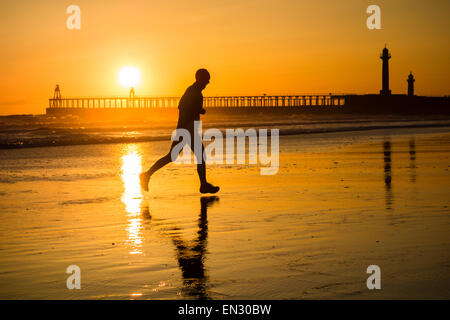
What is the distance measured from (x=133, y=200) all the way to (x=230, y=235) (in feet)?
9.51

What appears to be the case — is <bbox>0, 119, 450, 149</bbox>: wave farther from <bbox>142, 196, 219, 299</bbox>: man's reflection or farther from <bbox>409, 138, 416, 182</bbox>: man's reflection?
<bbox>142, 196, 219, 299</bbox>: man's reflection

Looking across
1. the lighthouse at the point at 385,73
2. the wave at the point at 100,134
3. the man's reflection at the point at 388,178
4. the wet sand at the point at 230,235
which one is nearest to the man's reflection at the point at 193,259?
the wet sand at the point at 230,235

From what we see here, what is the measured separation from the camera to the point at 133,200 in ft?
28.9

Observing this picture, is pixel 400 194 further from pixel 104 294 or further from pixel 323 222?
pixel 104 294

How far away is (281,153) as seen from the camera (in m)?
17.1

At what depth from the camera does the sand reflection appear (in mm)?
6004

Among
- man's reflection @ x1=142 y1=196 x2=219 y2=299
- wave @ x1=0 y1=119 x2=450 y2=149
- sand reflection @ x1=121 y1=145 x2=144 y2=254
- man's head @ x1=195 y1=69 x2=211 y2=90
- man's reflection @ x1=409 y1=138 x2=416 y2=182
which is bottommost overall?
man's reflection @ x1=142 y1=196 x2=219 y2=299

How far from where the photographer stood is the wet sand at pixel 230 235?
14.4 ft

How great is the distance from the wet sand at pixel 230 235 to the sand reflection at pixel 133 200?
0.02 metres

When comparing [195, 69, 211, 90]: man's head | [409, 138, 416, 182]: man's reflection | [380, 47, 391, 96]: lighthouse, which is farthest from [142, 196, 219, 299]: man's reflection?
[380, 47, 391, 96]: lighthouse

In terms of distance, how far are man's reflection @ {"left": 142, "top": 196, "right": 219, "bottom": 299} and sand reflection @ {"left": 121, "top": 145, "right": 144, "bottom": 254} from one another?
0.90ft

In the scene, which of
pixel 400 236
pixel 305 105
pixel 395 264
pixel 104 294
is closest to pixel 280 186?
pixel 400 236

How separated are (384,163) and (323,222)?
714cm

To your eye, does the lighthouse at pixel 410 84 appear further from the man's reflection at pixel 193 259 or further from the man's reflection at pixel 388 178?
the man's reflection at pixel 193 259
